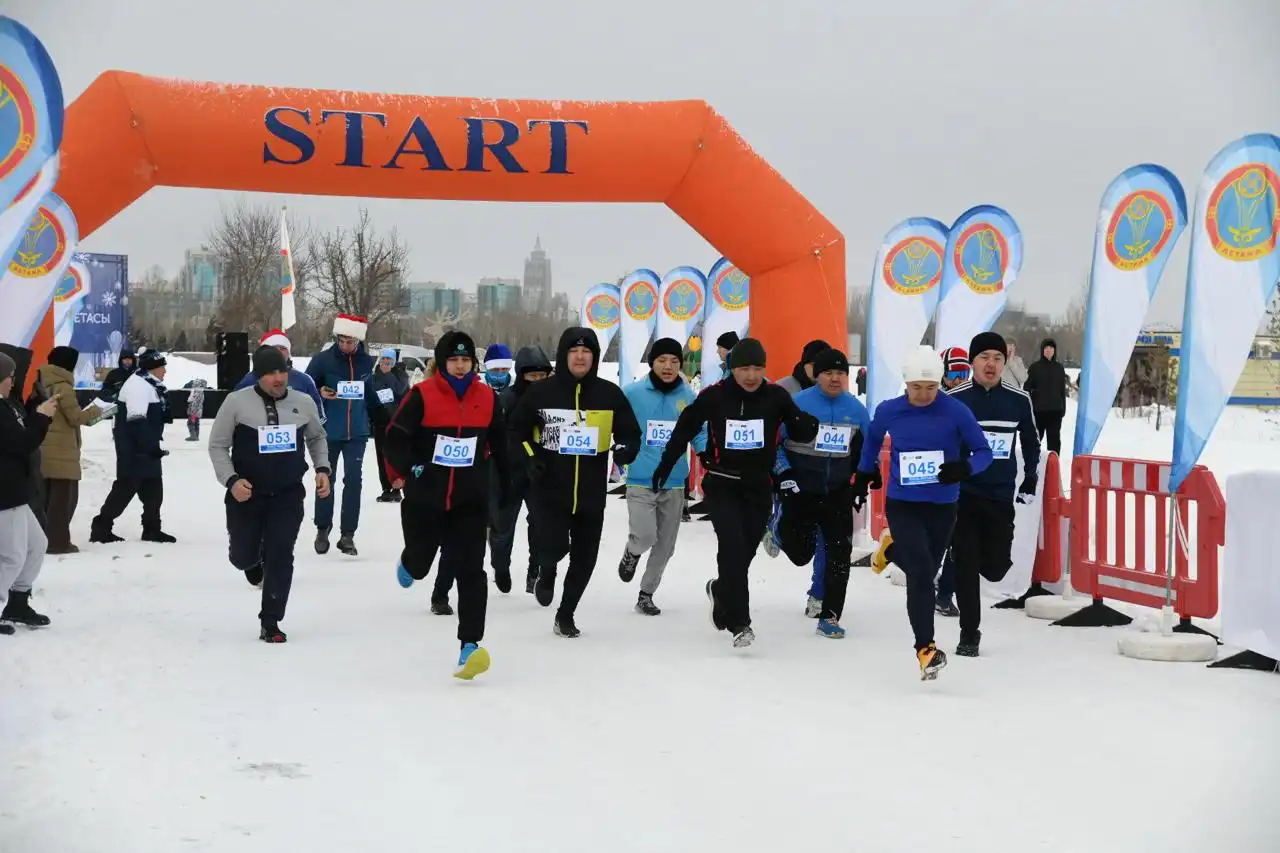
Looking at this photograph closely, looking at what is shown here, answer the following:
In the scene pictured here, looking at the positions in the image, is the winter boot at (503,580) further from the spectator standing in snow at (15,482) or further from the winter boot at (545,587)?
the spectator standing in snow at (15,482)

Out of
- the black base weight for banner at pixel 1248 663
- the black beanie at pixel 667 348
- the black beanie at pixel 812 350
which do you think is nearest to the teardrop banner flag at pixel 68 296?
the black beanie at pixel 667 348

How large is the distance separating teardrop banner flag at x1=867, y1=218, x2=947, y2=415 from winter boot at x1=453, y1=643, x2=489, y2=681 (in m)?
9.23

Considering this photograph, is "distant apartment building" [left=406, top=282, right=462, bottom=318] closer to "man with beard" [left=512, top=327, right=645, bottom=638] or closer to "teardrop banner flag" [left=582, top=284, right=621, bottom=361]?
"teardrop banner flag" [left=582, top=284, right=621, bottom=361]

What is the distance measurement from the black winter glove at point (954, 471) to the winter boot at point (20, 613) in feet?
17.9

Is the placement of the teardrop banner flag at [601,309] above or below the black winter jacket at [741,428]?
above

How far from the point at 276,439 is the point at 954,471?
3.91 metres

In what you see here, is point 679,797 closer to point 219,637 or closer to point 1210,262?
point 219,637

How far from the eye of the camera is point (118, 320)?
37344mm

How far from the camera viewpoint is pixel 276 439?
28.3 feet

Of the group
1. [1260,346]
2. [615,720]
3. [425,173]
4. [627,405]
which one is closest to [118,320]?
[425,173]

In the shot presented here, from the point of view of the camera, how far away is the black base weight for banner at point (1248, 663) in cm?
796

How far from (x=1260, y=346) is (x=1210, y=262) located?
2983 centimetres

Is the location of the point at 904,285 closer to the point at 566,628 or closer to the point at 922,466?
the point at 566,628

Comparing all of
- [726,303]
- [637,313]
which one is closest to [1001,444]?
[726,303]
